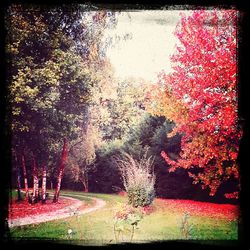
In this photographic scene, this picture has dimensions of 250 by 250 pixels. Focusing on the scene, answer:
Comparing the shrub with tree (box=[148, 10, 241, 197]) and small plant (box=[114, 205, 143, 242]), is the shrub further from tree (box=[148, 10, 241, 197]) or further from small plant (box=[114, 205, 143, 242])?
tree (box=[148, 10, 241, 197])

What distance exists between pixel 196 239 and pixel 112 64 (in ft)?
9.75

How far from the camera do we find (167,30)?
474 centimetres

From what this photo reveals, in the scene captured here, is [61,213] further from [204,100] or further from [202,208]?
[204,100]

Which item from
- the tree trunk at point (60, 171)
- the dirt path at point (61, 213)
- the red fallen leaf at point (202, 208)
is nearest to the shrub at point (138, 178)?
the red fallen leaf at point (202, 208)

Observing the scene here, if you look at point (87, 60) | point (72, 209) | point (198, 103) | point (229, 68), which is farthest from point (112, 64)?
point (72, 209)

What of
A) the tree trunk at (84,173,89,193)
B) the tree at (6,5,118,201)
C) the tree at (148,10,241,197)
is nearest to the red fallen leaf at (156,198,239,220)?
the tree at (148,10,241,197)

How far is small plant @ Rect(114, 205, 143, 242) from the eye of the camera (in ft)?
15.0

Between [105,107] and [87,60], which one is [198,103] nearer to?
[105,107]

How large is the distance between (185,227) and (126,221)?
0.90 m

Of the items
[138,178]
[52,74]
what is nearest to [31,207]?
[138,178]

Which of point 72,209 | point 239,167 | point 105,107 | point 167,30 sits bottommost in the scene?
point 72,209

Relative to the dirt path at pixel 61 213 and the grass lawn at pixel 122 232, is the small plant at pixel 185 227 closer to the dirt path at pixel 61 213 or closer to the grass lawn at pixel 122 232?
the grass lawn at pixel 122 232

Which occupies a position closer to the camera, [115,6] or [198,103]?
[115,6]

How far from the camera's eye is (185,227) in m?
4.61
